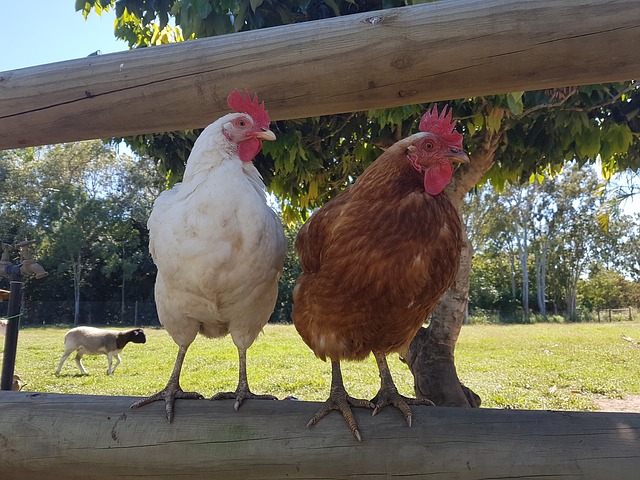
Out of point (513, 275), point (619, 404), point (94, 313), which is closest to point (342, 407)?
point (619, 404)

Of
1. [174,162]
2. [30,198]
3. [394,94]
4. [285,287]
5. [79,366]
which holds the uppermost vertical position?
[30,198]

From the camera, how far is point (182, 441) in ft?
4.03

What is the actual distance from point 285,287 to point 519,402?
3.47 meters

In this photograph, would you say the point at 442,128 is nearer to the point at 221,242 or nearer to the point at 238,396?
the point at 221,242

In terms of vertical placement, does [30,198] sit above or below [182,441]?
above

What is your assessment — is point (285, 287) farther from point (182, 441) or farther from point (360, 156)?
point (182, 441)

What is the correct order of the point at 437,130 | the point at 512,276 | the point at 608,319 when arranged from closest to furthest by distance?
the point at 437,130 < the point at 608,319 < the point at 512,276

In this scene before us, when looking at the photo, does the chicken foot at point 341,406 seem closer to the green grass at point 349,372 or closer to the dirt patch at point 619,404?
the green grass at point 349,372

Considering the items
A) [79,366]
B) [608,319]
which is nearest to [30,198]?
[79,366]

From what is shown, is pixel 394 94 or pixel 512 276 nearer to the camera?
pixel 394 94

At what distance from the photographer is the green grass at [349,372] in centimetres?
532

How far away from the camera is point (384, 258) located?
127 centimetres

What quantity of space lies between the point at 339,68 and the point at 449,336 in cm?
190

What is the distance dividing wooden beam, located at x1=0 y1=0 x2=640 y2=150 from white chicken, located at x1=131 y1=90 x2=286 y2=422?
3.6 inches
